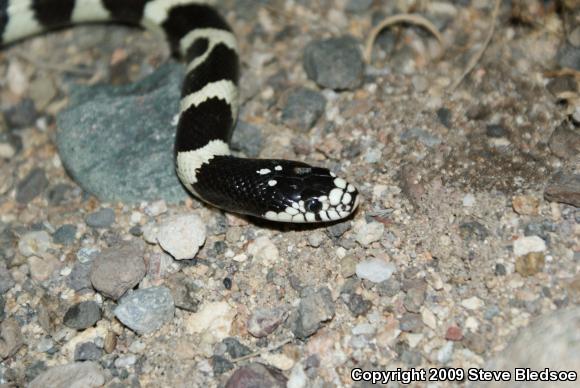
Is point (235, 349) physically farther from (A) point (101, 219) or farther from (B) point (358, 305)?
(A) point (101, 219)

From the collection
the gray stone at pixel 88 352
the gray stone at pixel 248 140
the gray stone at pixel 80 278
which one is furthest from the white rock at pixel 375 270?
the gray stone at pixel 80 278

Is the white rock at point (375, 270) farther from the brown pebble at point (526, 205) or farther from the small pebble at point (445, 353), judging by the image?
the brown pebble at point (526, 205)

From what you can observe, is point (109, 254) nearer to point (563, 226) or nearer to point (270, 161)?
point (270, 161)

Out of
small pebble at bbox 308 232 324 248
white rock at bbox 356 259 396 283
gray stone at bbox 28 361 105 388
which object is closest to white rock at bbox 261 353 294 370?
white rock at bbox 356 259 396 283

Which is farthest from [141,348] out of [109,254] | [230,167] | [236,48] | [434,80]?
[434,80]

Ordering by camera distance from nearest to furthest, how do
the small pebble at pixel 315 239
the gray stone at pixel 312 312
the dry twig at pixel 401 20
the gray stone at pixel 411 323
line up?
the gray stone at pixel 411 323 < the gray stone at pixel 312 312 < the small pebble at pixel 315 239 < the dry twig at pixel 401 20

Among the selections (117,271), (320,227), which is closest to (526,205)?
(320,227)

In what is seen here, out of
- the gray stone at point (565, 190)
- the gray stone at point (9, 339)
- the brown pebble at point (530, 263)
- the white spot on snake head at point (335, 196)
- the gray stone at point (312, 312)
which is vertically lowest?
the gray stone at point (9, 339)
